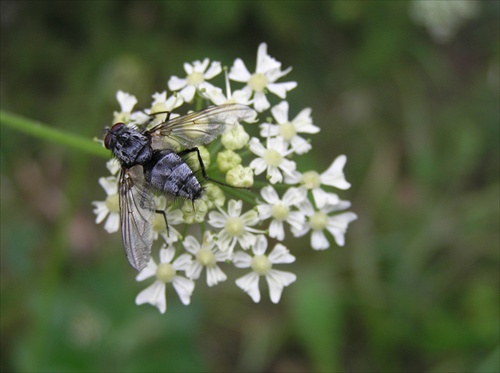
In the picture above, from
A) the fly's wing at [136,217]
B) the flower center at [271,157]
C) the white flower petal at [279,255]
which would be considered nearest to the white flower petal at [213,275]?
the white flower petal at [279,255]

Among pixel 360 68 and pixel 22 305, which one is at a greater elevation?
pixel 360 68

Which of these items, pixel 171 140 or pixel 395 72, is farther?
pixel 395 72

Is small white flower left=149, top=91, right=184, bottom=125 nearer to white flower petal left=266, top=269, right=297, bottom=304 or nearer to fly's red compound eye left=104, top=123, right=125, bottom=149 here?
fly's red compound eye left=104, top=123, right=125, bottom=149

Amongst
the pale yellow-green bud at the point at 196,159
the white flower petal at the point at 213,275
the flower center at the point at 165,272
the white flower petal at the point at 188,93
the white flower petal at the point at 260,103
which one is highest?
the white flower petal at the point at 188,93

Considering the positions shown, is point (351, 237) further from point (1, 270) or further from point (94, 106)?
point (1, 270)

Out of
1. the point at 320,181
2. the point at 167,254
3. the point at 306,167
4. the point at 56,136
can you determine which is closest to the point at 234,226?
the point at 167,254

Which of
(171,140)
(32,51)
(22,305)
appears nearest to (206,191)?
(171,140)

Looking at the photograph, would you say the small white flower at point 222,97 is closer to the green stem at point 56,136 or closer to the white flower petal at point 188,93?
the white flower petal at point 188,93
